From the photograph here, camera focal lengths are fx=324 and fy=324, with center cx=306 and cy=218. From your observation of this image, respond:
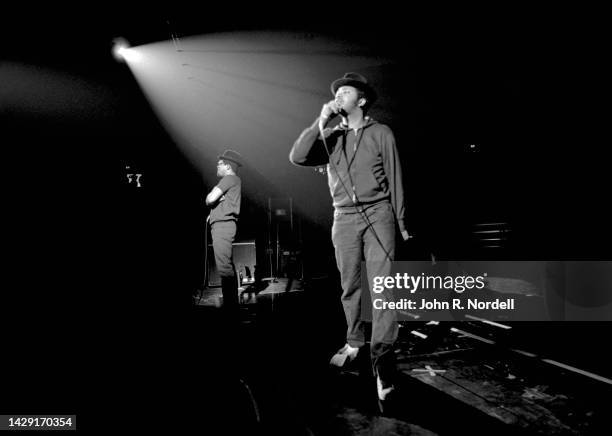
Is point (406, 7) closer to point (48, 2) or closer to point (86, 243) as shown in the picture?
point (48, 2)

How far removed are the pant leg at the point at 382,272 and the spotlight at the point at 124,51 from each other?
18.8ft

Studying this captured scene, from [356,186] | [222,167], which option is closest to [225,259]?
[222,167]

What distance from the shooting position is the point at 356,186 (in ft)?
7.27

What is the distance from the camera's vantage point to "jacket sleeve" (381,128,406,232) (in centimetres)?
212

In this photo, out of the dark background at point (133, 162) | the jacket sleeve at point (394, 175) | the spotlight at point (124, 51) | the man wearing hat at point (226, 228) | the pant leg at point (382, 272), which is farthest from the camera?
the spotlight at point (124, 51)

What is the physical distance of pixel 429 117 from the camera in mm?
8039

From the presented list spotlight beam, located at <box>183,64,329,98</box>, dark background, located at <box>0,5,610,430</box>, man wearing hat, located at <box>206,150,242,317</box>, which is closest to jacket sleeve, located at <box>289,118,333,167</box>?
dark background, located at <box>0,5,610,430</box>

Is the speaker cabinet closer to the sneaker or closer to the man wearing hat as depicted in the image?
the man wearing hat

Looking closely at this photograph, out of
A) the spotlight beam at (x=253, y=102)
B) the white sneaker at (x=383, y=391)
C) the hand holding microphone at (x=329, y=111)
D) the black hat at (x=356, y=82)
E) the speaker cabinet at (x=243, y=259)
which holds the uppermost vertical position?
the spotlight beam at (x=253, y=102)

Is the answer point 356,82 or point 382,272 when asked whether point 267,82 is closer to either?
point 356,82

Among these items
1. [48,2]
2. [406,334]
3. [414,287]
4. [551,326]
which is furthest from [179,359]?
[48,2]

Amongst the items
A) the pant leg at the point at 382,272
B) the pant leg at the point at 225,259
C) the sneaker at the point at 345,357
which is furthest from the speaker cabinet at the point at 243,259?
the pant leg at the point at 382,272

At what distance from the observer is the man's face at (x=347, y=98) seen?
2.28 meters

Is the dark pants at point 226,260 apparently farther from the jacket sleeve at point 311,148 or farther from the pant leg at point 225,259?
the jacket sleeve at point 311,148
